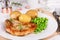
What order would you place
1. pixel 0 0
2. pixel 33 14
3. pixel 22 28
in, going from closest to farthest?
pixel 22 28
pixel 33 14
pixel 0 0

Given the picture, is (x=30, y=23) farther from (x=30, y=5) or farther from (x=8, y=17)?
(x=30, y=5)

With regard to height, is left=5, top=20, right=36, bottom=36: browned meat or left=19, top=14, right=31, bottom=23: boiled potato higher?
left=19, top=14, right=31, bottom=23: boiled potato

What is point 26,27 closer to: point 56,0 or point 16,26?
point 16,26

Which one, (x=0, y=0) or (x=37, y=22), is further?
(x=0, y=0)

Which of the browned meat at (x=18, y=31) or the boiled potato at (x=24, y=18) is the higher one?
the boiled potato at (x=24, y=18)

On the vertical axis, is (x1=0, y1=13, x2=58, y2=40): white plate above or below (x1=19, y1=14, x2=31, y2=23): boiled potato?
below

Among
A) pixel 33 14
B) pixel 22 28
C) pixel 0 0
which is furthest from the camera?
pixel 0 0

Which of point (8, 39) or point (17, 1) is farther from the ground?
point (17, 1)

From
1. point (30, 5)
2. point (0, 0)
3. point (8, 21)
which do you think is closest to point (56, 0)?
point (30, 5)

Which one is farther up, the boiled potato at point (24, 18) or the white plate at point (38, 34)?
the boiled potato at point (24, 18)
